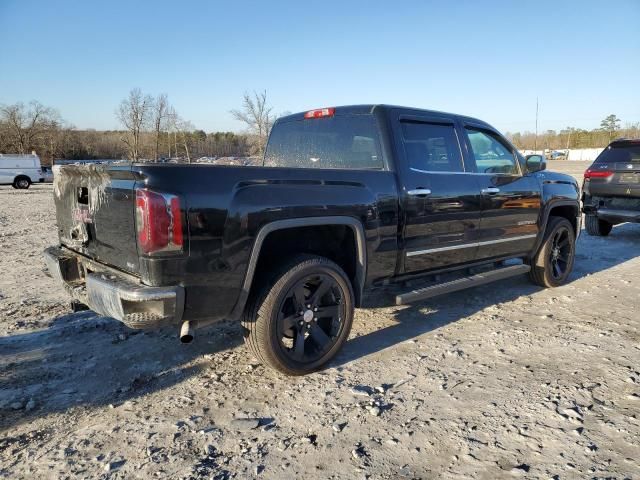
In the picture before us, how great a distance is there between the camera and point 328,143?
421 cm

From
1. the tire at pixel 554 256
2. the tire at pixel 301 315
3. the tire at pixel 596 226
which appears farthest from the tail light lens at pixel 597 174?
the tire at pixel 301 315

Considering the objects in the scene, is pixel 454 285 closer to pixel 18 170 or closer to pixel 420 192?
pixel 420 192

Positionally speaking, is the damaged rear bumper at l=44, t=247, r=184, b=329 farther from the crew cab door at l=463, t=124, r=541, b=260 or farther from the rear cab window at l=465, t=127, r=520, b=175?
the rear cab window at l=465, t=127, r=520, b=175

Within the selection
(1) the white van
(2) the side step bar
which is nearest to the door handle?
(2) the side step bar

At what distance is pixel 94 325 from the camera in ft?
13.5

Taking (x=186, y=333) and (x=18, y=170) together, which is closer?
(x=186, y=333)

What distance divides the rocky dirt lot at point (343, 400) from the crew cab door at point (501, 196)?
76 cm

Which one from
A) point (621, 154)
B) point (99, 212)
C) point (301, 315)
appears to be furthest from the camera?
point (621, 154)

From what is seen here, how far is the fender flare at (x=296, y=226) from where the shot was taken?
2.91 meters

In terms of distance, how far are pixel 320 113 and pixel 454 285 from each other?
6.74ft

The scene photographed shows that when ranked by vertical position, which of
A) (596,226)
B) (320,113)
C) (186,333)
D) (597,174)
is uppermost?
(320,113)

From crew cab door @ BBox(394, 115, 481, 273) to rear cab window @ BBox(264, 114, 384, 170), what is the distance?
0.25 meters

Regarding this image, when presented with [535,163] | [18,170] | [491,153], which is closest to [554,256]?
[535,163]

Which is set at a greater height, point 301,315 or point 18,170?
point 18,170
